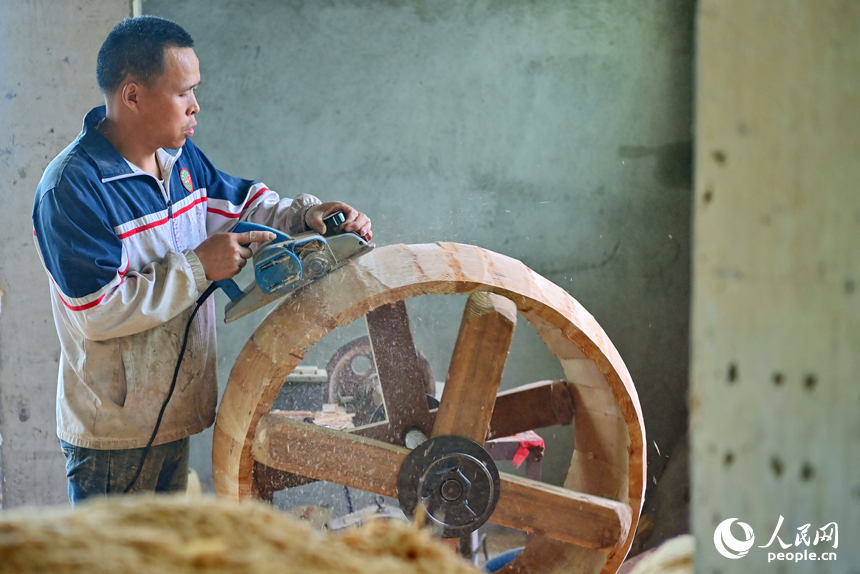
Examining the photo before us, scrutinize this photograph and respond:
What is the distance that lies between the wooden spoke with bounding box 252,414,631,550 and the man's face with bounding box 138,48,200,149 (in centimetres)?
84

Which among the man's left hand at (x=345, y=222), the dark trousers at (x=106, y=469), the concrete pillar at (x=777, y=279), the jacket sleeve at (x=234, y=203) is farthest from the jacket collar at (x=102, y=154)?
the concrete pillar at (x=777, y=279)

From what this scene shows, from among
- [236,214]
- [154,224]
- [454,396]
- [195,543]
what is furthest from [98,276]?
[195,543]

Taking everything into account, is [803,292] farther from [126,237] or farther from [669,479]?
[669,479]

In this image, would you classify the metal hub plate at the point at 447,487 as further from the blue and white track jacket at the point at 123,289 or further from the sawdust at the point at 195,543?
the sawdust at the point at 195,543

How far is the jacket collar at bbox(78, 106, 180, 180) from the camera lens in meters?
Result: 1.78

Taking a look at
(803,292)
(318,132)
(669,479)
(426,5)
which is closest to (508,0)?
(426,5)

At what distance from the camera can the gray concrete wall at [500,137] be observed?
14.4 feet

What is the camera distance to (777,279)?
0.58m

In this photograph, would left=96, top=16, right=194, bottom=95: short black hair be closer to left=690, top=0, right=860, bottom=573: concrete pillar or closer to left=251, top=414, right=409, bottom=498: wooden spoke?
left=251, top=414, right=409, bottom=498: wooden spoke

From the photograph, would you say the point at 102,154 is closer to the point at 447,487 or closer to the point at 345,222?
the point at 345,222

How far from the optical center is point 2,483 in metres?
2.74

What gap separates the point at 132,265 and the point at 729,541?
1597mm

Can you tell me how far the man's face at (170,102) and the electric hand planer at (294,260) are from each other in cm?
34

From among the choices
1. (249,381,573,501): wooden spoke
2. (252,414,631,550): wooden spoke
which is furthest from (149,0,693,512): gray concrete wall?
(252,414,631,550): wooden spoke
